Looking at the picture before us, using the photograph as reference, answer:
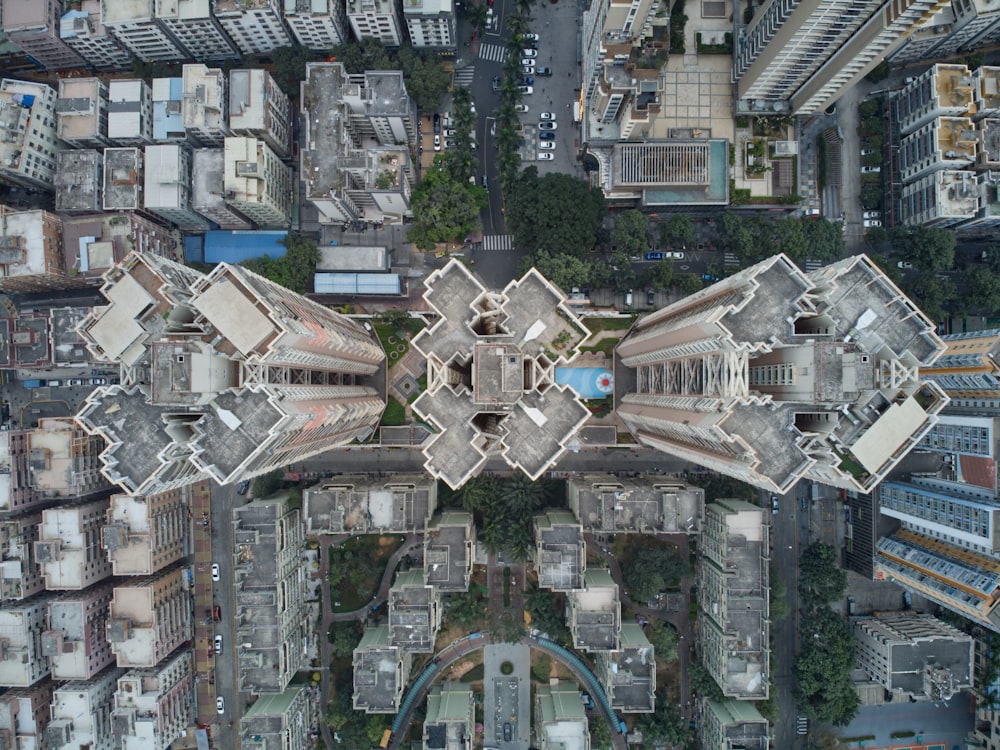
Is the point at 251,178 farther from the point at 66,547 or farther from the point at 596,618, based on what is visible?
the point at 596,618

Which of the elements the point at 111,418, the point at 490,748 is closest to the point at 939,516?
the point at 490,748

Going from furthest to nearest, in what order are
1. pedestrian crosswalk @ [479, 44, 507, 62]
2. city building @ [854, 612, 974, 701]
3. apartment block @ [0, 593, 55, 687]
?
pedestrian crosswalk @ [479, 44, 507, 62]
apartment block @ [0, 593, 55, 687]
city building @ [854, 612, 974, 701]

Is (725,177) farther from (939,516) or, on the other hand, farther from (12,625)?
(12,625)

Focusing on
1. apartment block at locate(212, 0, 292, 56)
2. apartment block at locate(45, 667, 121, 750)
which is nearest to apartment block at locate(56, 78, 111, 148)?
apartment block at locate(212, 0, 292, 56)

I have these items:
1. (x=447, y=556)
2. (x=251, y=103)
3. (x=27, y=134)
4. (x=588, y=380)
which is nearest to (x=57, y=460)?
(x=27, y=134)

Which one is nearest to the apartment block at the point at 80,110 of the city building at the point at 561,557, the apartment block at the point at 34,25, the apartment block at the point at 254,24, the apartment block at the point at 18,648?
the apartment block at the point at 34,25

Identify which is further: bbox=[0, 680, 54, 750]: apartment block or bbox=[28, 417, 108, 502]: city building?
bbox=[0, 680, 54, 750]: apartment block

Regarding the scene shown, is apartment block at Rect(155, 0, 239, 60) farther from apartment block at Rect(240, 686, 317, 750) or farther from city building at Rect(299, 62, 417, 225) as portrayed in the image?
apartment block at Rect(240, 686, 317, 750)
